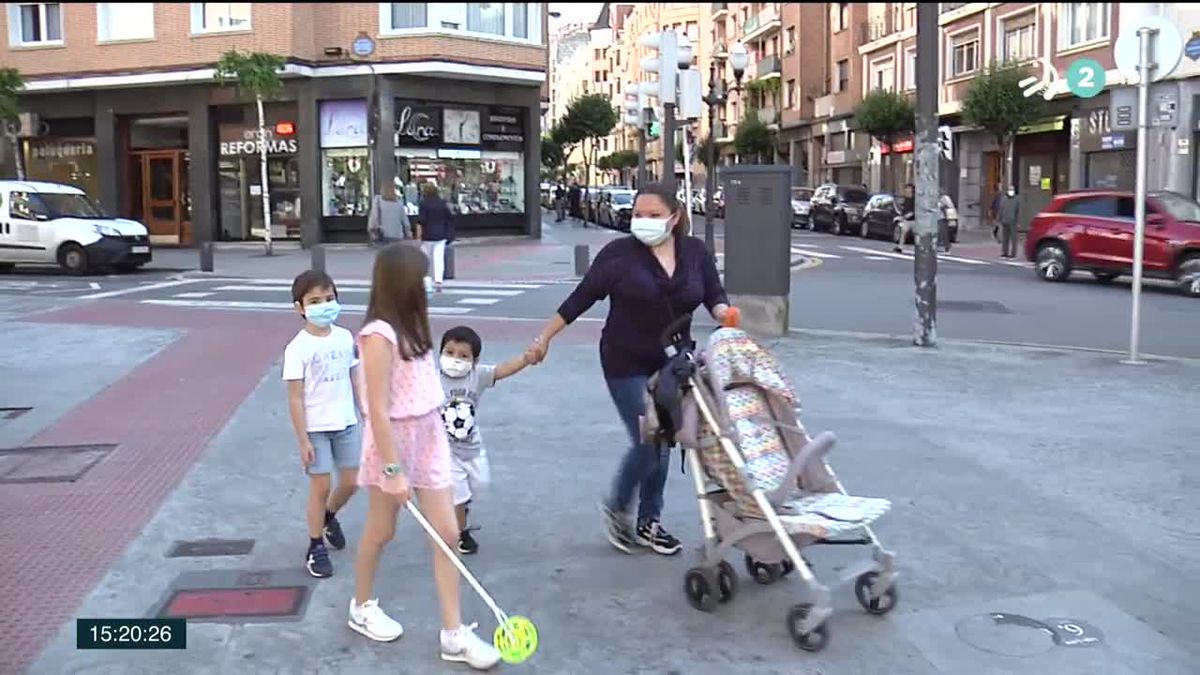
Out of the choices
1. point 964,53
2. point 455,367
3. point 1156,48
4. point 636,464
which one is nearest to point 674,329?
point 636,464

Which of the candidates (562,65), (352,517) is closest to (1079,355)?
(352,517)

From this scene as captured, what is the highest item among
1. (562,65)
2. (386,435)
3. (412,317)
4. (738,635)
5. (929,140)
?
(562,65)

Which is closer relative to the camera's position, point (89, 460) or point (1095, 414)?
point (89, 460)

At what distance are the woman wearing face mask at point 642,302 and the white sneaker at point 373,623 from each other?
4.39ft

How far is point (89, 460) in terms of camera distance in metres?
7.34

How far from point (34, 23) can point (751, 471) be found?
3241cm

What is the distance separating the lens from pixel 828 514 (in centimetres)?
464

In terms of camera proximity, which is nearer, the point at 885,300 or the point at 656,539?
the point at 656,539

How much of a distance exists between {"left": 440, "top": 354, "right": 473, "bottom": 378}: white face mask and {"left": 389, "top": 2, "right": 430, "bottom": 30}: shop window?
84.4 feet

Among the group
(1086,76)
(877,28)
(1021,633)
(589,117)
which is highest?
(877,28)

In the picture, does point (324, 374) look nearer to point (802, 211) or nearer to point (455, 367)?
point (455, 367)

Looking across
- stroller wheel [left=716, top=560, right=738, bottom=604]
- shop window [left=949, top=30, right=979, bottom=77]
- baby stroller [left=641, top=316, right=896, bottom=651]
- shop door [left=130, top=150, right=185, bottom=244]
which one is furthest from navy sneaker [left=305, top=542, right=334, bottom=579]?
shop window [left=949, top=30, right=979, bottom=77]

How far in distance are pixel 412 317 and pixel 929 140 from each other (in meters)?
8.77

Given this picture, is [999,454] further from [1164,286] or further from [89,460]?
[1164,286]
